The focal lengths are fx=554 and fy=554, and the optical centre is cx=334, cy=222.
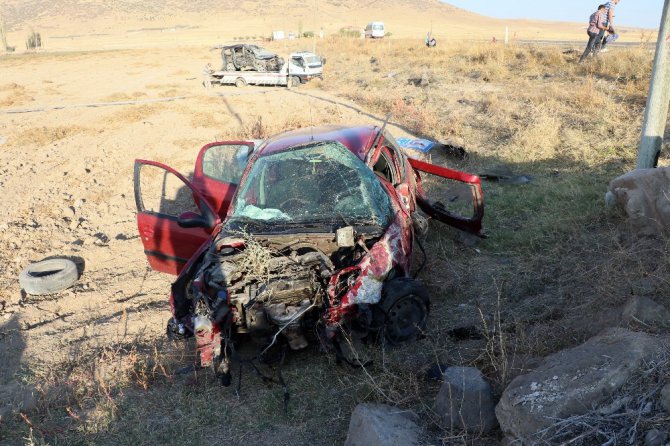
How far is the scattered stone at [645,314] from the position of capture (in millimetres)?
3629

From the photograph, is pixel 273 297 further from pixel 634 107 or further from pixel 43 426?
pixel 634 107

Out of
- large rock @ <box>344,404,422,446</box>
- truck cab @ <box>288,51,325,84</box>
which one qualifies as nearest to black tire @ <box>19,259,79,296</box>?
large rock @ <box>344,404,422,446</box>

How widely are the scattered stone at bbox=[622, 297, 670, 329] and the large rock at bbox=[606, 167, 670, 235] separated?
1945 mm

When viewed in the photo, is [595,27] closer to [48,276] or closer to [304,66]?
[304,66]

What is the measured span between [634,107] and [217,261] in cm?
1055

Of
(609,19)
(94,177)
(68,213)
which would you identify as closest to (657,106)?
(68,213)

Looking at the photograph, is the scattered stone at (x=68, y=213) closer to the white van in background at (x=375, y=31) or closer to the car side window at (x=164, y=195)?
the car side window at (x=164, y=195)

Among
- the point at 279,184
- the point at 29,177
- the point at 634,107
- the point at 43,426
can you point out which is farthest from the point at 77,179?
the point at 634,107

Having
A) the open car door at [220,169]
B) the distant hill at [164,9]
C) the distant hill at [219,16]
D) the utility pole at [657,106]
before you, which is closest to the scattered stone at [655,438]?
the utility pole at [657,106]

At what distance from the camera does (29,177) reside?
11133mm

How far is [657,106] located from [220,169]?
17.9 feet

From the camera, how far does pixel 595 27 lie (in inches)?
645

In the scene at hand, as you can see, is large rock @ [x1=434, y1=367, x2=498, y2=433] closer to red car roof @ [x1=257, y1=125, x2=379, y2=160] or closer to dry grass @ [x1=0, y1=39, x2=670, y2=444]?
dry grass @ [x1=0, y1=39, x2=670, y2=444]

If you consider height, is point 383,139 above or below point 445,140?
above
